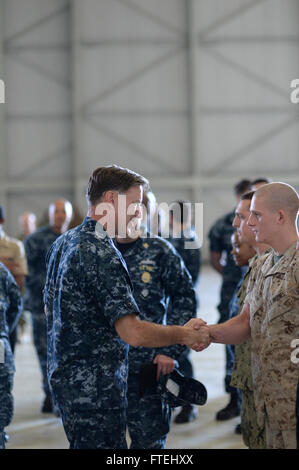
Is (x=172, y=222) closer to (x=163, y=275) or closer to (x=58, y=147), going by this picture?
(x=163, y=275)

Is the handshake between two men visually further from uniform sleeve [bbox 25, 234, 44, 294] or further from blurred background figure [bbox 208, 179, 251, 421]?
uniform sleeve [bbox 25, 234, 44, 294]

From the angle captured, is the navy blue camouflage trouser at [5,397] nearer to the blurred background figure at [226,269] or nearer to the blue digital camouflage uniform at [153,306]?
the blue digital camouflage uniform at [153,306]

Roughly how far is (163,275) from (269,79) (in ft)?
47.8

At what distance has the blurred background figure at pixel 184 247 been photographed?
5727 mm

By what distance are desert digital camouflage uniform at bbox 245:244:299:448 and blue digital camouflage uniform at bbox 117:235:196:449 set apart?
78cm

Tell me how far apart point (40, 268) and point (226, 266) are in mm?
1644

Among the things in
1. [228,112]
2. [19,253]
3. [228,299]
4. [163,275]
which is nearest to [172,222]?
[228,299]

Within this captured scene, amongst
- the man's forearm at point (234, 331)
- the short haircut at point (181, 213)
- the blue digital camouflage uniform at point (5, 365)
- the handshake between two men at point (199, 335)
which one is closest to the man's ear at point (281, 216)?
the man's forearm at point (234, 331)

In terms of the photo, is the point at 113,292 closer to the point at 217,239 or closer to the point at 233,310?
the point at 233,310

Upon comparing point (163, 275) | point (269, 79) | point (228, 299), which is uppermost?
point (269, 79)

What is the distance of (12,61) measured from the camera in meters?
17.4

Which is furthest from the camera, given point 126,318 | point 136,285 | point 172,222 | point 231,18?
point 231,18

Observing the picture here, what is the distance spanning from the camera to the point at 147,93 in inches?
685

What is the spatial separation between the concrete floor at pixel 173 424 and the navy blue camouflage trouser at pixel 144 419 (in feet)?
4.37
